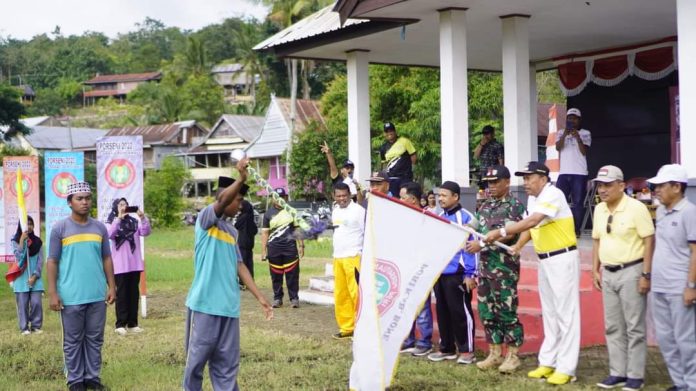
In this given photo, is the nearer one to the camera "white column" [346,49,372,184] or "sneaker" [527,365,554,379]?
"sneaker" [527,365,554,379]

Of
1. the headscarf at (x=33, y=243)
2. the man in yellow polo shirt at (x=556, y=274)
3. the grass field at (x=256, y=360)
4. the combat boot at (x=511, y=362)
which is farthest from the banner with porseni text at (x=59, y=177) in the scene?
the man in yellow polo shirt at (x=556, y=274)

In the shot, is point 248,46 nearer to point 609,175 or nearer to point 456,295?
point 456,295

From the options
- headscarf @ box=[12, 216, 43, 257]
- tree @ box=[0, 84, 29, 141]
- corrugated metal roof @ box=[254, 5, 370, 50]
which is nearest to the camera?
headscarf @ box=[12, 216, 43, 257]

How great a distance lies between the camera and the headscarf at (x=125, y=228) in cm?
1108

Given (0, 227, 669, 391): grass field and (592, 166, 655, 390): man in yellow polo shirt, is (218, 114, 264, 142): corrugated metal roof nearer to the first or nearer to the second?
(0, 227, 669, 391): grass field

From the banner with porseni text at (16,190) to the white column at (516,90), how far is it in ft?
24.3

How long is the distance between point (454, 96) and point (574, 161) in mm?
2237

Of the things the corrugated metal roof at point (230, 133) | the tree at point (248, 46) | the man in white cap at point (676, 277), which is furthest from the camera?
the corrugated metal roof at point (230, 133)

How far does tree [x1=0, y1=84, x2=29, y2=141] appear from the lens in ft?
88.5

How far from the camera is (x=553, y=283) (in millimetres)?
7574

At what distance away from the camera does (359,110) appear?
1466cm

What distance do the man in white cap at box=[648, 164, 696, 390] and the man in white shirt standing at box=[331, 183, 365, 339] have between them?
13.5 feet

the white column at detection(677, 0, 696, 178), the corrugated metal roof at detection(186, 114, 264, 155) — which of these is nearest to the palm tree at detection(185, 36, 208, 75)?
the corrugated metal roof at detection(186, 114, 264, 155)

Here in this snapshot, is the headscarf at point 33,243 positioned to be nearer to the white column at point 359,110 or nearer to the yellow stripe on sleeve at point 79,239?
the yellow stripe on sleeve at point 79,239
